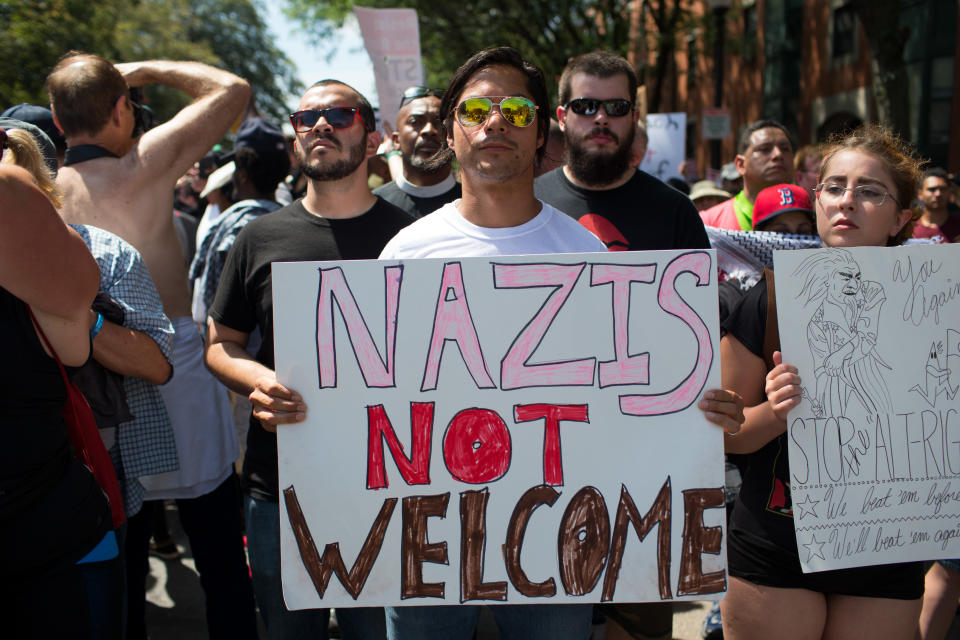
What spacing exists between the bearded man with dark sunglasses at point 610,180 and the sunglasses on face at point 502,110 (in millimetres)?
743

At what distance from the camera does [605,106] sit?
2.75 meters

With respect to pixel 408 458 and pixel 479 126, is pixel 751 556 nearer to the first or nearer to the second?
pixel 408 458

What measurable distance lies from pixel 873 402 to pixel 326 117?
1763 mm

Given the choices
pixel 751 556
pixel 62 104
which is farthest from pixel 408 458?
pixel 62 104

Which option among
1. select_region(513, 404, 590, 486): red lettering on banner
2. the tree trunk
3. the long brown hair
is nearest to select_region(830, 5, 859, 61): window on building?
the tree trunk

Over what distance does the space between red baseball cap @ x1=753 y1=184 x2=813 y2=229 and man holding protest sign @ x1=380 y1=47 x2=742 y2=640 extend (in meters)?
1.25

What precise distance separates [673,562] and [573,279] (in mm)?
723

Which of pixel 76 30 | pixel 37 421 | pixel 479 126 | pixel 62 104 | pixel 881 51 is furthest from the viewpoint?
pixel 76 30

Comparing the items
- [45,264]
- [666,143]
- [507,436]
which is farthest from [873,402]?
[666,143]

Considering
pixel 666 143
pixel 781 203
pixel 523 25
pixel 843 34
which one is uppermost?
pixel 523 25

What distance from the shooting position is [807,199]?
2939mm

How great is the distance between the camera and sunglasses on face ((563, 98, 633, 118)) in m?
2.74

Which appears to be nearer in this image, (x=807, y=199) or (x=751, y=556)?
(x=751, y=556)

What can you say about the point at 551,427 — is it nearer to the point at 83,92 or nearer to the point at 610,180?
the point at 610,180
